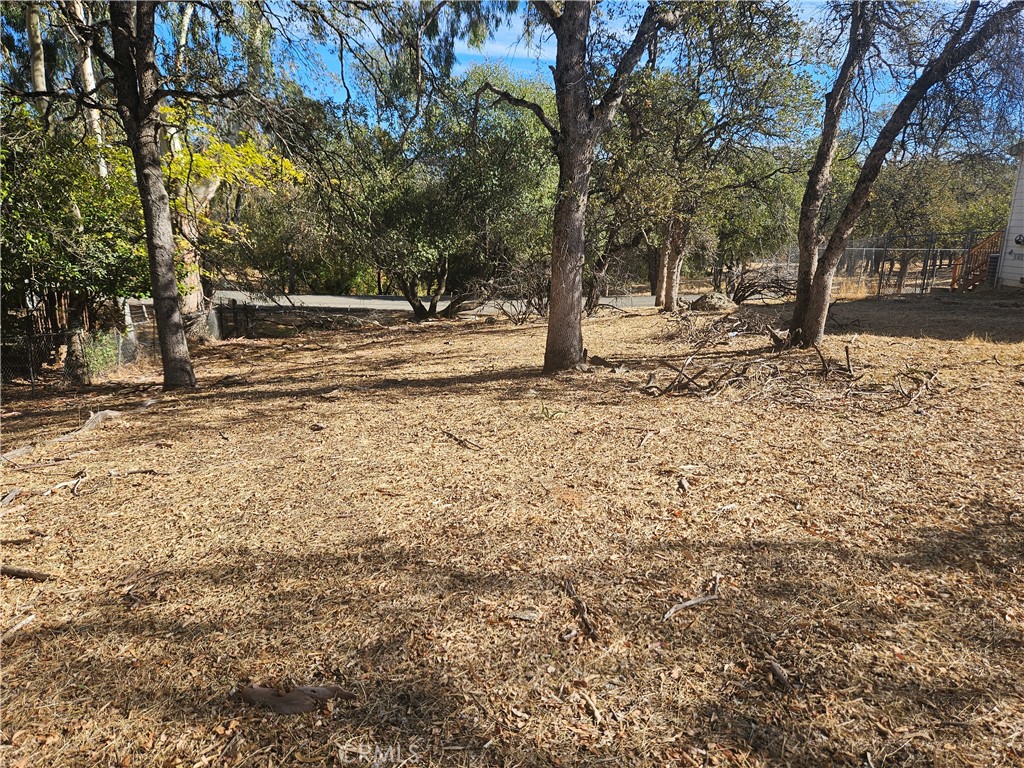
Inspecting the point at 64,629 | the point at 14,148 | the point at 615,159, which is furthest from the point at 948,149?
the point at 14,148

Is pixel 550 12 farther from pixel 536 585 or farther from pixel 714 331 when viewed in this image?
pixel 536 585

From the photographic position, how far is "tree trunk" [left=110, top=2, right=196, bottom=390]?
7.00m

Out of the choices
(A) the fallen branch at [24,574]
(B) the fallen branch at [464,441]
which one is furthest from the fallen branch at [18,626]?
(B) the fallen branch at [464,441]

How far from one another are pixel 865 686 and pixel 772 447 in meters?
2.78

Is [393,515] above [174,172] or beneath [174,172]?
beneath

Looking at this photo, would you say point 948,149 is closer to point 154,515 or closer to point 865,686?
point 865,686

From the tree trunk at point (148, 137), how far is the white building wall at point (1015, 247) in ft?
65.5

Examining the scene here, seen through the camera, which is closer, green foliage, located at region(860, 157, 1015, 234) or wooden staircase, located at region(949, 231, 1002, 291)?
wooden staircase, located at region(949, 231, 1002, 291)

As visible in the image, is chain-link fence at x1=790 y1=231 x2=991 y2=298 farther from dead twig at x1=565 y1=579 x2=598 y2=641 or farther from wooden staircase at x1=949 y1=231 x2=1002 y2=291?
dead twig at x1=565 y1=579 x2=598 y2=641

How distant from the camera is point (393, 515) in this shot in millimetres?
A: 3812

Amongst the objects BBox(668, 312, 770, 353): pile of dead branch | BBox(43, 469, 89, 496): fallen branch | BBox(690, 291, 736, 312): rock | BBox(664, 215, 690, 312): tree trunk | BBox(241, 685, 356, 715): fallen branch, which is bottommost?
BBox(241, 685, 356, 715): fallen branch

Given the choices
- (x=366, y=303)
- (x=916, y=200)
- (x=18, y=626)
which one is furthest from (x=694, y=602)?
(x=916, y=200)
